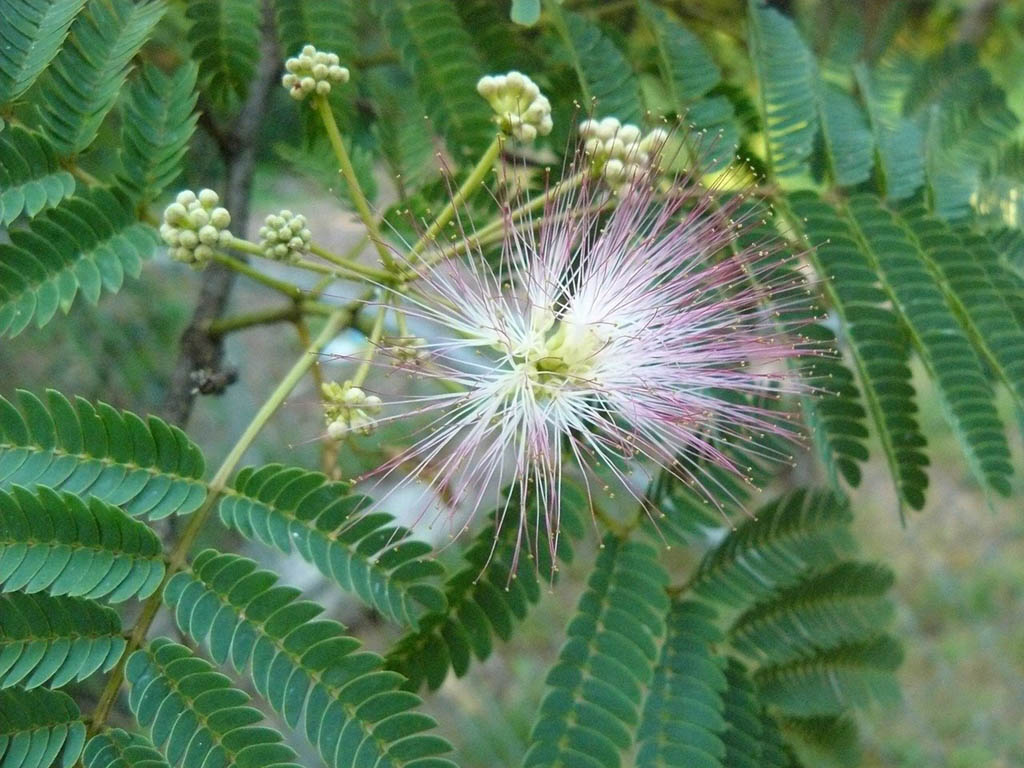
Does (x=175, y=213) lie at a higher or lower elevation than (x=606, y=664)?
higher

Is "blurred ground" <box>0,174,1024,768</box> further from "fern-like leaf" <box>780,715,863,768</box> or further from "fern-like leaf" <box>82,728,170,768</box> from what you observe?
"fern-like leaf" <box>82,728,170,768</box>

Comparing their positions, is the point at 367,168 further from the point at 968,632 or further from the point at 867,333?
the point at 968,632

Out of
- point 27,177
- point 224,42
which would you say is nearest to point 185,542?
point 27,177

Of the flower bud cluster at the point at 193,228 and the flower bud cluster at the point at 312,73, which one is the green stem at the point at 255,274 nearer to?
the flower bud cluster at the point at 193,228

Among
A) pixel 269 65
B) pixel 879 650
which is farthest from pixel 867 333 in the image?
pixel 269 65

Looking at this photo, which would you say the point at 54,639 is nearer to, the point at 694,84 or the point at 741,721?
the point at 741,721
